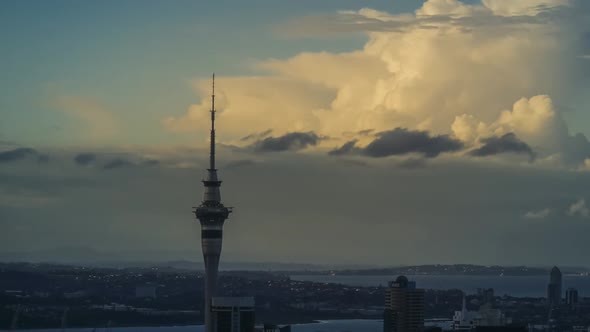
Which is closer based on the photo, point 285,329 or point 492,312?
point 285,329

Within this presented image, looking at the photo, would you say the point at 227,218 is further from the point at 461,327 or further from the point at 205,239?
the point at 461,327

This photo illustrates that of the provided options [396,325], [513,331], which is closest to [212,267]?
[513,331]

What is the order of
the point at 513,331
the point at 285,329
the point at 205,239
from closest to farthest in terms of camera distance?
the point at 513,331, the point at 205,239, the point at 285,329
